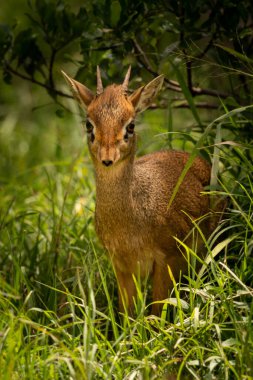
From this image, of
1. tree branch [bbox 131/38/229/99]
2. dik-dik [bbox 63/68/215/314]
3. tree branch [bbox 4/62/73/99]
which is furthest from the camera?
tree branch [bbox 4/62/73/99]

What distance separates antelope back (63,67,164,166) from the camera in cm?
393

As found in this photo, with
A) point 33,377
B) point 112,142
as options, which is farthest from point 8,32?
point 33,377

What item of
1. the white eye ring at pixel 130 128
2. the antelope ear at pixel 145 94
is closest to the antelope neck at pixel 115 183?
the white eye ring at pixel 130 128

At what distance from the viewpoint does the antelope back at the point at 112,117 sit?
3.93 m

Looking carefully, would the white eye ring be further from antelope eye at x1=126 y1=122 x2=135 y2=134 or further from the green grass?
the green grass

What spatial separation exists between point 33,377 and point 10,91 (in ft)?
19.1

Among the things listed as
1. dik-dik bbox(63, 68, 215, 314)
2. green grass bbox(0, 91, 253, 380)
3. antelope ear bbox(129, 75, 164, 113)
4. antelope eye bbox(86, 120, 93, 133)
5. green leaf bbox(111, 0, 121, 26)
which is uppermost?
green leaf bbox(111, 0, 121, 26)

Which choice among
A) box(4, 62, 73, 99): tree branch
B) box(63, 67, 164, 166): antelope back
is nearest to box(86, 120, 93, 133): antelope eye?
box(63, 67, 164, 166): antelope back

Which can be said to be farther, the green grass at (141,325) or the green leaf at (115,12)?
the green leaf at (115,12)

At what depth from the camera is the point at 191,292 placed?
3.69m

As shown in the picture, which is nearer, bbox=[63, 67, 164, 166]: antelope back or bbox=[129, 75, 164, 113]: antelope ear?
bbox=[63, 67, 164, 166]: antelope back

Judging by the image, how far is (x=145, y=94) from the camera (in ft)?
14.1

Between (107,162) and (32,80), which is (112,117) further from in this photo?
(32,80)

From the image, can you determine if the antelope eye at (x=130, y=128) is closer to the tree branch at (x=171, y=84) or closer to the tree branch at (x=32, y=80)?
the tree branch at (x=171, y=84)
